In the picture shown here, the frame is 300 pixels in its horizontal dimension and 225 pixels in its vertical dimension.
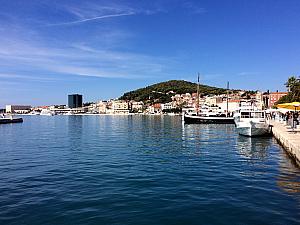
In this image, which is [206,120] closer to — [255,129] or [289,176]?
[255,129]

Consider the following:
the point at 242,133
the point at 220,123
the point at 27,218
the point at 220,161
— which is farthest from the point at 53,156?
the point at 220,123

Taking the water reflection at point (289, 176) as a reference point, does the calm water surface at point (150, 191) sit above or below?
above

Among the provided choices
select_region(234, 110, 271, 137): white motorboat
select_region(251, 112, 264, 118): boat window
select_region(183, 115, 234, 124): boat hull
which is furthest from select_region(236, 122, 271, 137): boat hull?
select_region(183, 115, 234, 124): boat hull

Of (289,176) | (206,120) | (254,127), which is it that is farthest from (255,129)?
(206,120)

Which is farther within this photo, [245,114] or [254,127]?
[245,114]

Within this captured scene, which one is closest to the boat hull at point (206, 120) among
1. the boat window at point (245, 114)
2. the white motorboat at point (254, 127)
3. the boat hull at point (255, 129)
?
the boat window at point (245, 114)

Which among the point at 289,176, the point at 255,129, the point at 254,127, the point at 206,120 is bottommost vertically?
the point at 289,176

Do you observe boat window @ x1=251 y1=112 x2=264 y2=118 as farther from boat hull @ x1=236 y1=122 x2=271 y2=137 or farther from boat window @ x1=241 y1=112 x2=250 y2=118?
boat hull @ x1=236 y1=122 x2=271 y2=137

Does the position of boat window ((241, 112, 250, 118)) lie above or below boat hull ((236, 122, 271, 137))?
above

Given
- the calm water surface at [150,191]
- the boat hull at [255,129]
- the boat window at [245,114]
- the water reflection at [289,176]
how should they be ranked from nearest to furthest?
1. the calm water surface at [150,191]
2. the water reflection at [289,176]
3. the boat hull at [255,129]
4. the boat window at [245,114]

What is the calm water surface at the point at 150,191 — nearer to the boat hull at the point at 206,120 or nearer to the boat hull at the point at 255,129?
the boat hull at the point at 255,129

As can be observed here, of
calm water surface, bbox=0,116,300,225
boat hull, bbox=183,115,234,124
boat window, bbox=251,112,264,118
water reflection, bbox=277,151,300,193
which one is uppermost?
boat window, bbox=251,112,264,118

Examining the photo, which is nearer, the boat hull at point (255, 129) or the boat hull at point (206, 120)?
the boat hull at point (255, 129)

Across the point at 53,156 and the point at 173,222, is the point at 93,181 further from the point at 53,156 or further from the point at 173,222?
the point at 53,156
